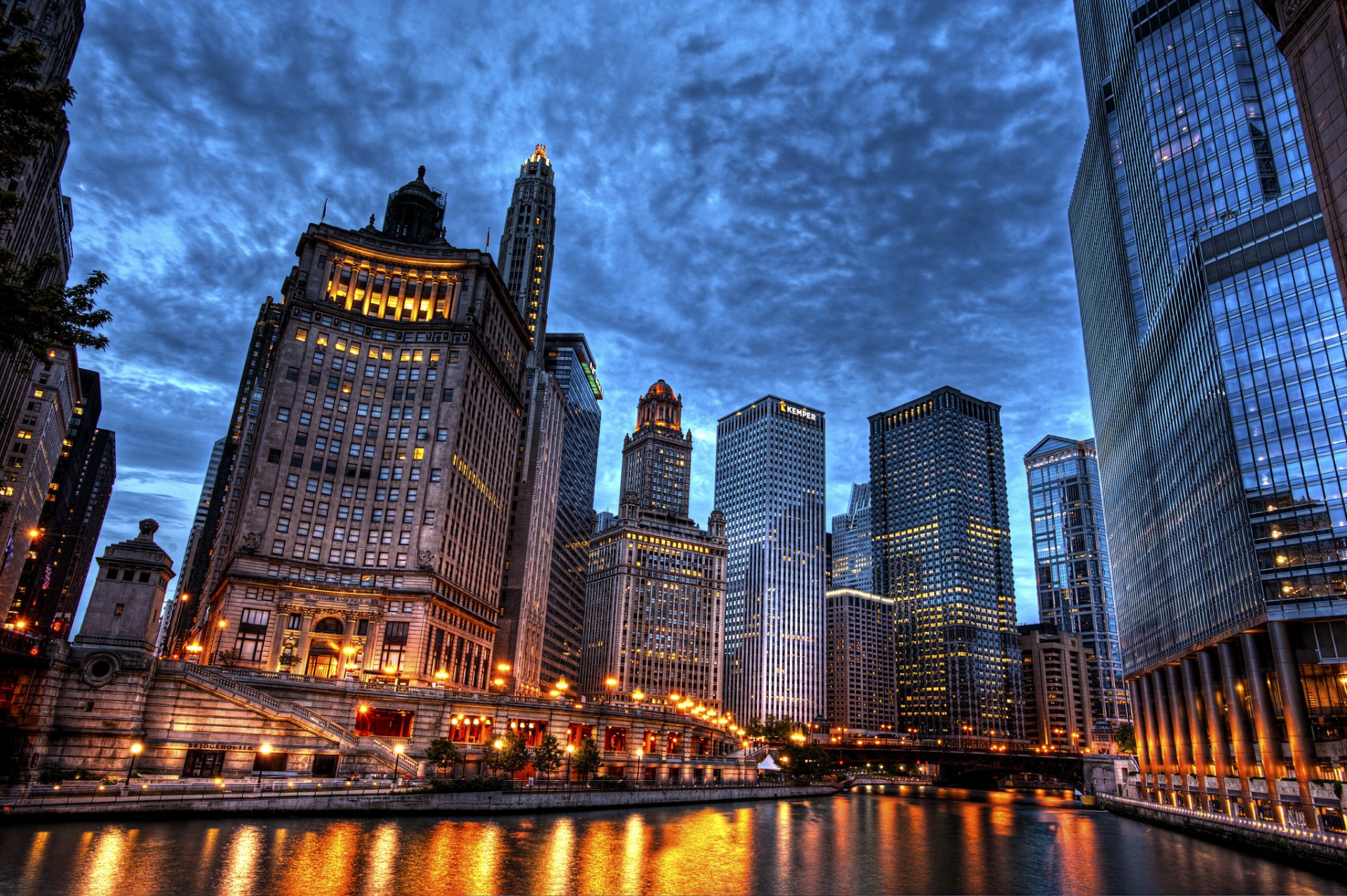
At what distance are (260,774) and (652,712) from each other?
184 feet

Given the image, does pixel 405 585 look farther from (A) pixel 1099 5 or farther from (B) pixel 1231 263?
(A) pixel 1099 5

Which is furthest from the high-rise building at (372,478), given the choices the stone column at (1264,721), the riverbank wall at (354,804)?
the stone column at (1264,721)

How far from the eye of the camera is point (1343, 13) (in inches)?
1407

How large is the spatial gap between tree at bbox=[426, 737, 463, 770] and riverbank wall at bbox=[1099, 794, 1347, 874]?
229ft

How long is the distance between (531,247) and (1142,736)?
153 metres

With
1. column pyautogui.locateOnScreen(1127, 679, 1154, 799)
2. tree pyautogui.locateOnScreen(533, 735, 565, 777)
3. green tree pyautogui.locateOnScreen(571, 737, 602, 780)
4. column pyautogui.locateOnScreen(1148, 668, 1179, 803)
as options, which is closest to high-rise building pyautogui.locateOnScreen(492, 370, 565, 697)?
green tree pyautogui.locateOnScreen(571, 737, 602, 780)

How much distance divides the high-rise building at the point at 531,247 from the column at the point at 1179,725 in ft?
431

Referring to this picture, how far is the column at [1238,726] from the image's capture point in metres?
85.3

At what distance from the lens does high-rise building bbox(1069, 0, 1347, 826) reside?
3081 inches

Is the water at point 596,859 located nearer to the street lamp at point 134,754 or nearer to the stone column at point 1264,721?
the stone column at point 1264,721

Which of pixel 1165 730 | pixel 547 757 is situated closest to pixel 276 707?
pixel 547 757

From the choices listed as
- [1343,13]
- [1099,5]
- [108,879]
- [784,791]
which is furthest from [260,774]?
[1099,5]

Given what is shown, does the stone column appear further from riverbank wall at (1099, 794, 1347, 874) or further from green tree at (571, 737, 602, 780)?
green tree at (571, 737, 602, 780)

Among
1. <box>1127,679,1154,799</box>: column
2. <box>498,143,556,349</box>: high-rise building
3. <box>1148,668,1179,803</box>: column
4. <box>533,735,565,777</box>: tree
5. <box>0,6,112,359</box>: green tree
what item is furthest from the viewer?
<box>498,143,556,349</box>: high-rise building
